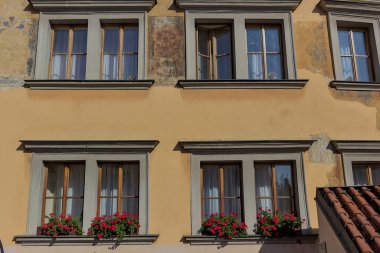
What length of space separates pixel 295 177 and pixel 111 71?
4.39m

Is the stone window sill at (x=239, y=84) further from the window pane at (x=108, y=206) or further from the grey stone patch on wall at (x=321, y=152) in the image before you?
the window pane at (x=108, y=206)

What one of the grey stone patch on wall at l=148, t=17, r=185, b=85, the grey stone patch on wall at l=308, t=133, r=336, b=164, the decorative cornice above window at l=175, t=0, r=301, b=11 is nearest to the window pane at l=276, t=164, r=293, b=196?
the grey stone patch on wall at l=308, t=133, r=336, b=164

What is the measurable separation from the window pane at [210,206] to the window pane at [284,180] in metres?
1.25

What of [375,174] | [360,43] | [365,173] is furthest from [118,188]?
[360,43]

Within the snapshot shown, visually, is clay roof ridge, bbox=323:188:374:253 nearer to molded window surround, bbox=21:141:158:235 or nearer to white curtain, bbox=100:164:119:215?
molded window surround, bbox=21:141:158:235

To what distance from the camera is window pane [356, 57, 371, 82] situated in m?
11.3

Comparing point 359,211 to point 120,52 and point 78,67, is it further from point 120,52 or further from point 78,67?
point 78,67

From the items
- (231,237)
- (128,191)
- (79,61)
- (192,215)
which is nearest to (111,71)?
(79,61)

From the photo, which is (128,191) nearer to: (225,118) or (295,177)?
(225,118)

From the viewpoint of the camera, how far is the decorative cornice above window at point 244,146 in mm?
10211

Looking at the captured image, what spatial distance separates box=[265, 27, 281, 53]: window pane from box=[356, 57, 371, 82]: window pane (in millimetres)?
1803

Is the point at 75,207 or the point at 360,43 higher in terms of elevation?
the point at 360,43

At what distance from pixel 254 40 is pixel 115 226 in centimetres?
494

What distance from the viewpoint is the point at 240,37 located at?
11.1 m
